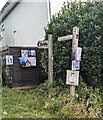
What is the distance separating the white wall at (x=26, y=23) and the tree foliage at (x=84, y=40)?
3.64m

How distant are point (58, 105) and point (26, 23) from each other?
7.83 m

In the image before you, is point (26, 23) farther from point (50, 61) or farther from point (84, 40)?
point (84, 40)

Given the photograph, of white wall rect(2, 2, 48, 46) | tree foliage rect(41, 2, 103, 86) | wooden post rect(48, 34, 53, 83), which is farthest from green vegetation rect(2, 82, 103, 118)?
white wall rect(2, 2, 48, 46)

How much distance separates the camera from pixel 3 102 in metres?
7.33

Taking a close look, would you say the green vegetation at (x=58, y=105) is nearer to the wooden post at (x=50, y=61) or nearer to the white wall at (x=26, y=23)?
the wooden post at (x=50, y=61)

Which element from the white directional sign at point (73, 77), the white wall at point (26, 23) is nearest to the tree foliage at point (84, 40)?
the white directional sign at point (73, 77)

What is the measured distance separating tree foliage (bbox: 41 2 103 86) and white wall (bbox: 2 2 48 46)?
3638mm

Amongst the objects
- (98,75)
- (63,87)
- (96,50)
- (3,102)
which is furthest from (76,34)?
(3,102)

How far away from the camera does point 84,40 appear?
7418 millimetres

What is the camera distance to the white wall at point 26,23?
40.0 feet

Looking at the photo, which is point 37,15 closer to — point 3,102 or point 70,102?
point 3,102

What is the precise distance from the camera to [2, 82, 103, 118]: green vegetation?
599cm

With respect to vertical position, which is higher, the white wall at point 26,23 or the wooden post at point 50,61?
the white wall at point 26,23

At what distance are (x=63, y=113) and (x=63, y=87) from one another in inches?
69.2
